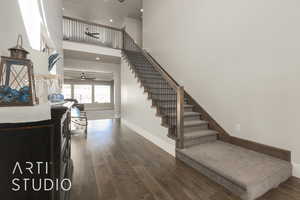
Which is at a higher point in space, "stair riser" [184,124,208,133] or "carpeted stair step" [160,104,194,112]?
"carpeted stair step" [160,104,194,112]

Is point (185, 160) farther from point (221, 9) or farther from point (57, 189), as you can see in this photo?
point (221, 9)

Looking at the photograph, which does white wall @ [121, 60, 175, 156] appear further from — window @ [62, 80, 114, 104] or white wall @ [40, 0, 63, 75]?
window @ [62, 80, 114, 104]

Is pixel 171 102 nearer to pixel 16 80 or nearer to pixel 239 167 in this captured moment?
pixel 239 167

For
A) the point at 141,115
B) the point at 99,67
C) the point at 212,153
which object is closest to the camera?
the point at 212,153

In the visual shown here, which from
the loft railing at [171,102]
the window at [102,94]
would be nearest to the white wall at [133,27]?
the loft railing at [171,102]

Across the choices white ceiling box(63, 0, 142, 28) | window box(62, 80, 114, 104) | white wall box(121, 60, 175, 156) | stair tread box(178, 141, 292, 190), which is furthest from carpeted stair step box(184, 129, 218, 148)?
window box(62, 80, 114, 104)

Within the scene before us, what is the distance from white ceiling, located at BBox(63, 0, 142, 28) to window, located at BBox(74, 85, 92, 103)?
13.6 feet

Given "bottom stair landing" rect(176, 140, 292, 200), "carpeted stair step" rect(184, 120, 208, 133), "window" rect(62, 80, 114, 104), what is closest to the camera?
"bottom stair landing" rect(176, 140, 292, 200)

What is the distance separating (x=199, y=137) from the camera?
9.41 feet

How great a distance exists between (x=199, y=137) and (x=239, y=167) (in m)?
0.95

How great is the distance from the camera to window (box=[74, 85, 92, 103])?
30.5ft

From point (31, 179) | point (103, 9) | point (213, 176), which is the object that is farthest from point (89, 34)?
point (213, 176)

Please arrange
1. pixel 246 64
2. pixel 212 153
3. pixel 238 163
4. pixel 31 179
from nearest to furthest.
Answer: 1. pixel 31 179
2. pixel 238 163
3. pixel 212 153
4. pixel 246 64

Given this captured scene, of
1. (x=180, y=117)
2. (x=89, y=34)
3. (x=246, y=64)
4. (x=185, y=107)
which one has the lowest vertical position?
(x=180, y=117)
